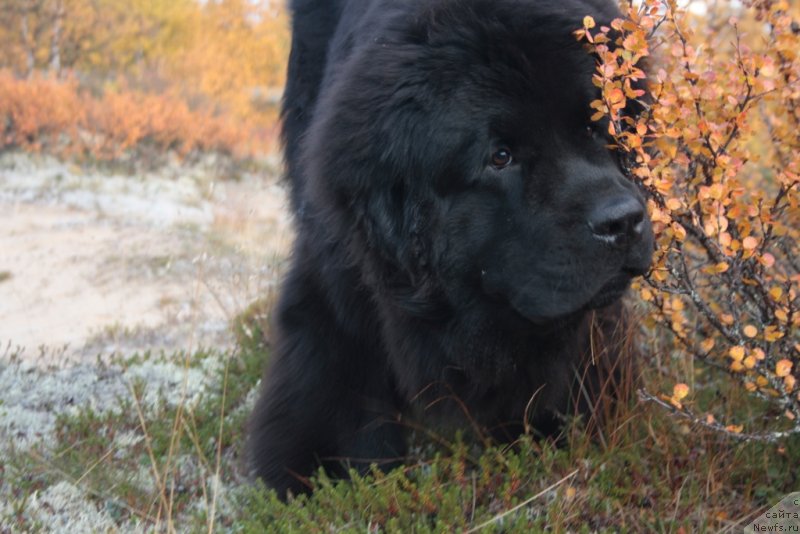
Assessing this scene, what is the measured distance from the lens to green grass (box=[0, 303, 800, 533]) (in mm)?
2332

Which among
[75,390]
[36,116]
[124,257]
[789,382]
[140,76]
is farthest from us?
[140,76]

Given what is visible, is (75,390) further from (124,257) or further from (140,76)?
(140,76)

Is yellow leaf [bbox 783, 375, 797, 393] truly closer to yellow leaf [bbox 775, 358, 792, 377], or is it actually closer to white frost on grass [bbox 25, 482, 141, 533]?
yellow leaf [bbox 775, 358, 792, 377]

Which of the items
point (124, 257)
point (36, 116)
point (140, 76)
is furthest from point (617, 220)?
point (140, 76)

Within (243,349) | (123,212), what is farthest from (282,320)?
(123,212)

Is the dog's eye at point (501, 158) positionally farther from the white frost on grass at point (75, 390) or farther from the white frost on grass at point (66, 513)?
the white frost on grass at point (75, 390)

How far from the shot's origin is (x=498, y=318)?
235 cm

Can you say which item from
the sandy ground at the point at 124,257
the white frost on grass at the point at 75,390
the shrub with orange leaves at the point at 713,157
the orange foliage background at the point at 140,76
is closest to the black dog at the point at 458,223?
the shrub with orange leaves at the point at 713,157

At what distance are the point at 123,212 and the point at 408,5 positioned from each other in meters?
6.50

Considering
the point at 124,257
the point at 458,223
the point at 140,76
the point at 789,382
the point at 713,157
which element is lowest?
the point at 124,257

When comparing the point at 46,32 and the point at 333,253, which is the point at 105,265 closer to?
the point at 333,253

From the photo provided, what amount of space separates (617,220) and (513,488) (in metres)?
0.92

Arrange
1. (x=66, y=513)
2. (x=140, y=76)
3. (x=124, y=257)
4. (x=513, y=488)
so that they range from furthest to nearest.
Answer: (x=140, y=76), (x=124, y=257), (x=66, y=513), (x=513, y=488)

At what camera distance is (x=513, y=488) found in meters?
2.42
